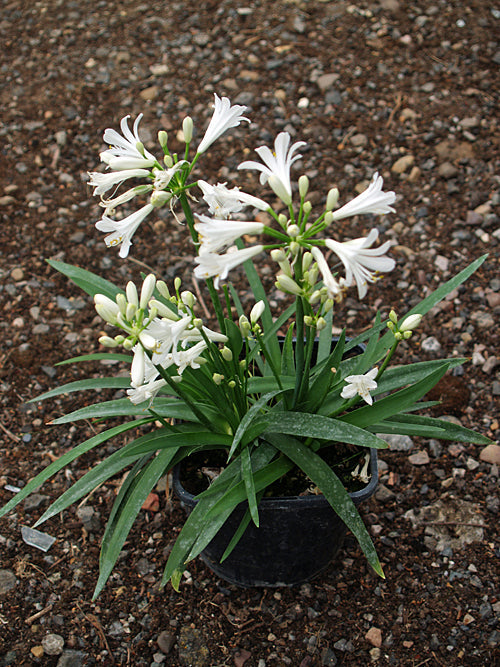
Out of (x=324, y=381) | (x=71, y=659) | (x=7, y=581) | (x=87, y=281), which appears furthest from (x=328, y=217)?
(x=7, y=581)

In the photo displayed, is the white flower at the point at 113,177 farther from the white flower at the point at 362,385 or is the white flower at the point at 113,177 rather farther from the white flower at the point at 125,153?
the white flower at the point at 362,385

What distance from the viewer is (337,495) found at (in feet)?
5.53

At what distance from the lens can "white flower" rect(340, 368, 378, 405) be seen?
5.22 feet

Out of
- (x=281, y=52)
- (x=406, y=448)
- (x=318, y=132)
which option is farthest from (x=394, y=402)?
(x=281, y=52)

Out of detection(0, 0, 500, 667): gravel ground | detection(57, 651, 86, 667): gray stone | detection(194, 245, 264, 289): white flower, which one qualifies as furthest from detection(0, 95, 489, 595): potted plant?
detection(57, 651, 86, 667): gray stone

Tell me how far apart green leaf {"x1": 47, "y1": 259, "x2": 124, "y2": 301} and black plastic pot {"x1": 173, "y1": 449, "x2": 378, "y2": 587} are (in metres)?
0.61

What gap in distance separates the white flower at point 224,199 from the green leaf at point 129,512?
2.39ft

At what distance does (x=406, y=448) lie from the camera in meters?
2.58

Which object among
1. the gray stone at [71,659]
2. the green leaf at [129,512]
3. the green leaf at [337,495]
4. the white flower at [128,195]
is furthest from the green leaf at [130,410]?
the gray stone at [71,659]

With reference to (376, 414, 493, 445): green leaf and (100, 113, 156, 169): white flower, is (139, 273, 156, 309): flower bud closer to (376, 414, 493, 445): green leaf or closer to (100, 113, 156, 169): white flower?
(100, 113, 156, 169): white flower

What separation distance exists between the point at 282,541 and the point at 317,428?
494mm

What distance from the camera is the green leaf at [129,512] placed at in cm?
175

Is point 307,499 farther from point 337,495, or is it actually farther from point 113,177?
point 113,177

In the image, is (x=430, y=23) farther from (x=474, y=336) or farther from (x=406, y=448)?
(x=406, y=448)
